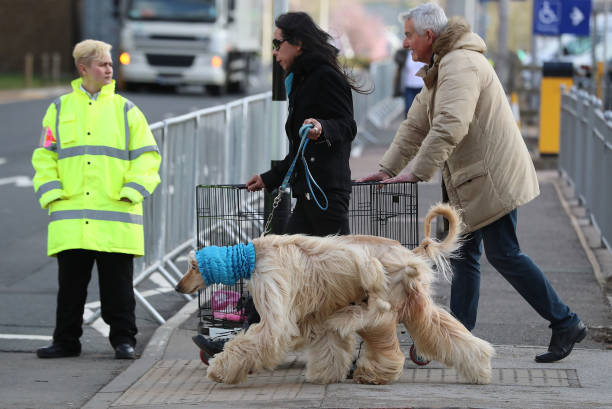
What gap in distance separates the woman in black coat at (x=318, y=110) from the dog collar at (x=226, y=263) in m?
0.58

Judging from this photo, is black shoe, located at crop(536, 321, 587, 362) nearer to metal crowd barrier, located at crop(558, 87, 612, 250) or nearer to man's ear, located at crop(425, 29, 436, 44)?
man's ear, located at crop(425, 29, 436, 44)

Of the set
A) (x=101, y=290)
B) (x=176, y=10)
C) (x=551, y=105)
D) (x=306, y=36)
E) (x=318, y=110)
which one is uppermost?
(x=176, y=10)

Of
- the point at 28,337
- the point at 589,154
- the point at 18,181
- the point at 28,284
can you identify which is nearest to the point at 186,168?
the point at 28,284

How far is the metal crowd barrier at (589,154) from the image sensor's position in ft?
31.1

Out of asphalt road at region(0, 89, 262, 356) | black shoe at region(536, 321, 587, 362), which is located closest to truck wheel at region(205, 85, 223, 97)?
asphalt road at region(0, 89, 262, 356)

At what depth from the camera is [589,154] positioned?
1126 centimetres

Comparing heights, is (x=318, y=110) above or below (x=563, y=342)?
A: above

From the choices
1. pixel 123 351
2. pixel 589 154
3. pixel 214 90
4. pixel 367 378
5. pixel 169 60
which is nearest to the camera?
pixel 367 378

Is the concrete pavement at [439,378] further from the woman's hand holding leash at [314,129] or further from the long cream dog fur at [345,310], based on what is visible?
the woman's hand holding leash at [314,129]

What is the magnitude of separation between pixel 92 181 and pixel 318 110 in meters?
1.43

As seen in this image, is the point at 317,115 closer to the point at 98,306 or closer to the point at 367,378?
the point at 367,378

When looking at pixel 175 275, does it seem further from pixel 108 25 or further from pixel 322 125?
pixel 108 25

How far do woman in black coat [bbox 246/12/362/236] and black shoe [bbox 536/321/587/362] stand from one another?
1.28 metres

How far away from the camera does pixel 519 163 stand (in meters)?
6.10
